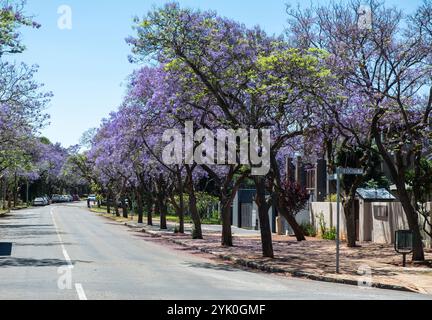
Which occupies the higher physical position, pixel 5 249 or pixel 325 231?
pixel 325 231

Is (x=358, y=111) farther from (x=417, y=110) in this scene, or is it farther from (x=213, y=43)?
(x=213, y=43)

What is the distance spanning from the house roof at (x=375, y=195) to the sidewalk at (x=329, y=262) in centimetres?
339

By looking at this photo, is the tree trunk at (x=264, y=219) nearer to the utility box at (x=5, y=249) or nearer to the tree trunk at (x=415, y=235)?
the tree trunk at (x=415, y=235)

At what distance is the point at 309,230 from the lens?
35.2 metres

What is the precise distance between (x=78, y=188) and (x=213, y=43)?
144m

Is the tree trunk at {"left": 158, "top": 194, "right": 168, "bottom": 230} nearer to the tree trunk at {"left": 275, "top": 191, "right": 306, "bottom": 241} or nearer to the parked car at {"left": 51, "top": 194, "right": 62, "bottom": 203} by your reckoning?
the tree trunk at {"left": 275, "top": 191, "right": 306, "bottom": 241}

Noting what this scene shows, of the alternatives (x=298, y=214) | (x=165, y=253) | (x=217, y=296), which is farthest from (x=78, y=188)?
(x=217, y=296)

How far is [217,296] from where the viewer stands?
11656 mm

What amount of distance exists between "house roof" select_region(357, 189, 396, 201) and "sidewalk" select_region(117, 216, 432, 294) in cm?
339

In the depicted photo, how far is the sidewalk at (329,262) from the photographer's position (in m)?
16.0

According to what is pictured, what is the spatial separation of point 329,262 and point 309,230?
1475cm

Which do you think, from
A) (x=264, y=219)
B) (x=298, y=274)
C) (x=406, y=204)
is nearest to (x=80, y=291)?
(x=298, y=274)

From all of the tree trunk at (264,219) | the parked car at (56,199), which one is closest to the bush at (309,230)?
the tree trunk at (264,219)

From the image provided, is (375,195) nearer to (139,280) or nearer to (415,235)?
(415,235)
